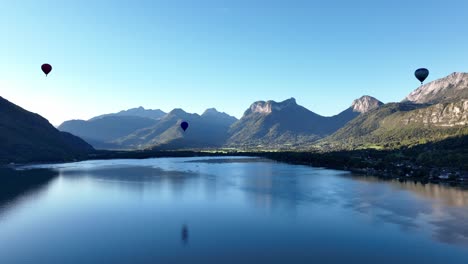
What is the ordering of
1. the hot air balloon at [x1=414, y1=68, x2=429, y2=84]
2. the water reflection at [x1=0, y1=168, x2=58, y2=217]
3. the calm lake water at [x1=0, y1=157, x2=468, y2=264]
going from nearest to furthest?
the calm lake water at [x1=0, y1=157, x2=468, y2=264] < the water reflection at [x1=0, y1=168, x2=58, y2=217] < the hot air balloon at [x1=414, y1=68, x2=429, y2=84]

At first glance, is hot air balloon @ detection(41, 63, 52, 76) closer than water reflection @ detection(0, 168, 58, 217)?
No

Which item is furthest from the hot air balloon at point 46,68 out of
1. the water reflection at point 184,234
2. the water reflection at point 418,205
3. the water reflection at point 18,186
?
the water reflection at point 418,205

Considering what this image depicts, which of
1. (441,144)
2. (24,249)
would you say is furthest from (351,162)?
(24,249)

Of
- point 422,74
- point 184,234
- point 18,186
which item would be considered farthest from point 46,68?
point 422,74

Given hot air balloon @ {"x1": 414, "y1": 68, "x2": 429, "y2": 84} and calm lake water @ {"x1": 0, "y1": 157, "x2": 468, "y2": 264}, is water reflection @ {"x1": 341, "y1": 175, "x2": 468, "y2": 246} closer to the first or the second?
calm lake water @ {"x1": 0, "y1": 157, "x2": 468, "y2": 264}

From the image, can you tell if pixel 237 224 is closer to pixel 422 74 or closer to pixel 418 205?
pixel 418 205

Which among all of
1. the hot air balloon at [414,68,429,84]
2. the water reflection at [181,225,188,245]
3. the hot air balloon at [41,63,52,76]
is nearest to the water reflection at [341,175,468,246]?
the hot air balloon at [414,68,429,84]

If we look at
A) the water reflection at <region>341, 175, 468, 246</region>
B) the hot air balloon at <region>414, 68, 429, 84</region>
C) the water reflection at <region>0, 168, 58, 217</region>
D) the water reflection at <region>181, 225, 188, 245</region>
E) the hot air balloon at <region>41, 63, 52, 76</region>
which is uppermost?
the hot air balloon at <region>414, 68, 429, 84</region>

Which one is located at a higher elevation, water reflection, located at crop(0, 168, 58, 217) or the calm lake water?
water reflection, located at crop(0, 168, 58, 217)

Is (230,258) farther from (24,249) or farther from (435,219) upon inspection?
(435,219)
